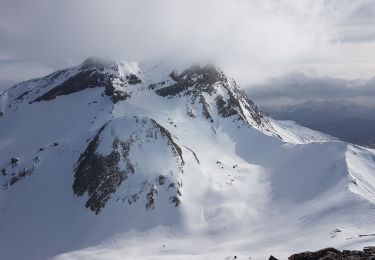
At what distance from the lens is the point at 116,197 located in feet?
461

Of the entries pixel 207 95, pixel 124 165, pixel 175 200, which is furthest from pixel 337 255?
pixel 207 95

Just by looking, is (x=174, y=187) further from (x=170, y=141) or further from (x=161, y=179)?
(x=170, y=141)

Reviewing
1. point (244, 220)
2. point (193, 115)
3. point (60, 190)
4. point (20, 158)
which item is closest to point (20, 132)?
point (20, 158)

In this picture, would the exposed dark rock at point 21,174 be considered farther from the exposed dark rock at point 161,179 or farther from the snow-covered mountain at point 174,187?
the exposed dark rock at point 161,179

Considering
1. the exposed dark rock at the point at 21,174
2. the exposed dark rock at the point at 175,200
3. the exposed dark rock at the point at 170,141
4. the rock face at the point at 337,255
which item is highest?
the exposed dark rock at the point at 170,141

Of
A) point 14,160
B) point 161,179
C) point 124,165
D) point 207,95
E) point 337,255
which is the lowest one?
point 337,255

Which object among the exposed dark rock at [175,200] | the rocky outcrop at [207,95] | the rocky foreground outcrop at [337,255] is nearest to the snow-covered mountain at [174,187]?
the exposed dark rock at [175,200]

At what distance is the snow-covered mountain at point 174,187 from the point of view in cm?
12119

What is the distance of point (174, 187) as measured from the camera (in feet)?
461

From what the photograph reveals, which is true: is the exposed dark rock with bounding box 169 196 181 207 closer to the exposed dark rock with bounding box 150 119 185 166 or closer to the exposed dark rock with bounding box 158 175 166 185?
the exposed dark rock with bounding box 158 175 166 185

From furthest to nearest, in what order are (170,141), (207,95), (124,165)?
(207,95) < (170,141) < (124,165)

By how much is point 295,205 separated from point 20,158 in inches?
3767

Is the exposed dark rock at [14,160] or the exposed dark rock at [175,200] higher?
the exposed dark rock at [14,160]

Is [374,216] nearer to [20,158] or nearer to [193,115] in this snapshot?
[193,115]
